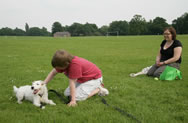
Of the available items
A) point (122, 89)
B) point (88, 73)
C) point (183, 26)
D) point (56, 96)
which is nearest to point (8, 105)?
point (56, 96)

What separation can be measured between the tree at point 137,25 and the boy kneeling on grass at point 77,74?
375 ft

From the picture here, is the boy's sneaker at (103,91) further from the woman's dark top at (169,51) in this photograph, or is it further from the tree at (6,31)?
the tree at (6,31)

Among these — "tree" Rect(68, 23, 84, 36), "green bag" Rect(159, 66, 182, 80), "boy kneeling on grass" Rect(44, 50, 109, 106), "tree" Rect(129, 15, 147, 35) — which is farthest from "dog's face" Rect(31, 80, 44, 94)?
"tree" Rect(68, 23, 84, 36)

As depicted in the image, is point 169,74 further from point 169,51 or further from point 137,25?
point 137,25

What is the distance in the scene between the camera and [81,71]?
4422 millimetres

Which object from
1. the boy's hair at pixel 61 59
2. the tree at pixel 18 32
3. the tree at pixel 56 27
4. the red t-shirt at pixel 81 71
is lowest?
the red t-shirt at pixel 81 71

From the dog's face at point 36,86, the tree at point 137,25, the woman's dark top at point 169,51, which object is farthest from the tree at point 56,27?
the dog's face at point 36,86

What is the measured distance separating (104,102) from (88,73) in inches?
38.1

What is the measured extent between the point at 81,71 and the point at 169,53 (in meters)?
4.43

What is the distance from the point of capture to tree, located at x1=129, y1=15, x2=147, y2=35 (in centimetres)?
11384

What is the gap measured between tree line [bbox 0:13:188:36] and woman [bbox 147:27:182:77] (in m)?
98.3

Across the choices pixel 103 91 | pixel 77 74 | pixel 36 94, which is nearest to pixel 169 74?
pixel 103 91

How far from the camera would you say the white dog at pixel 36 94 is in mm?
4020

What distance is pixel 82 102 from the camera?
433cm
